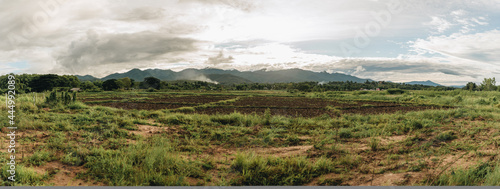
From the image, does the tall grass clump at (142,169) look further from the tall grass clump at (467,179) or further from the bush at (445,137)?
the bush at (445,137)

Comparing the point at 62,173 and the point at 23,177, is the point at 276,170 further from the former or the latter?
the point at 23,177

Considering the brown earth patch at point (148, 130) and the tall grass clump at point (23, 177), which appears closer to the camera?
the tall grass clump at point (23, 177)

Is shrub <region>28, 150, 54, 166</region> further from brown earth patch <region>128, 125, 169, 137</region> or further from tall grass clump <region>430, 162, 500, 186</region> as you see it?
tall grass clump <region>430, 162, 500, 186</region>

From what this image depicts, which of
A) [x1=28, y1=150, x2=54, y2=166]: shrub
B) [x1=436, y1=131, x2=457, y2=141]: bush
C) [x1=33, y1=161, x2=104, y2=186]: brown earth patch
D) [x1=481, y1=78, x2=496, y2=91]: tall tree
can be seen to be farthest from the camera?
[x1=481, y1=78, x2=496, y2=91]: tall tree

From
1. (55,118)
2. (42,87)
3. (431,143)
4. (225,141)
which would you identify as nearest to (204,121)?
(225,141)

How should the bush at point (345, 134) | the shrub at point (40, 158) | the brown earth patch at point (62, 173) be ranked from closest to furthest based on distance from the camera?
the brown earth patch at point (62, 173) → the shrub at point (40, 158) → the bush at point (345, 134)

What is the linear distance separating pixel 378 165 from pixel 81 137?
27.6 feet

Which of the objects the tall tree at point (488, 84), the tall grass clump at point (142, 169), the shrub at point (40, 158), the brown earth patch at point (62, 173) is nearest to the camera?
the tall grass clump at point (142, 169)

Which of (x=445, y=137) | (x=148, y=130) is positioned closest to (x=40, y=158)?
(x=148, y=130)

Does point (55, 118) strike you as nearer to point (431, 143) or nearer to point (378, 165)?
point (378, 165)

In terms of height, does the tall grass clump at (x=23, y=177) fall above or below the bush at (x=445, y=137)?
below

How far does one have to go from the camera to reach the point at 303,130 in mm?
9477

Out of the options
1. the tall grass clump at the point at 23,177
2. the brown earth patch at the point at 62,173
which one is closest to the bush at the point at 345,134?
the brown earth patch at the point at 62,173

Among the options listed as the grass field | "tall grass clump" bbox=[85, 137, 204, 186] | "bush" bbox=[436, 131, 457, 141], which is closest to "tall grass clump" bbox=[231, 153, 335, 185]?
the grass field
